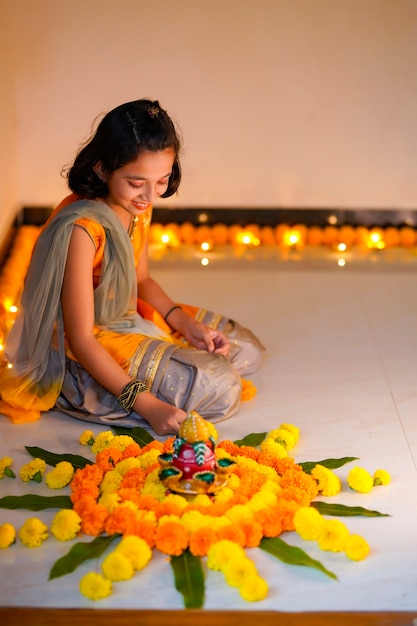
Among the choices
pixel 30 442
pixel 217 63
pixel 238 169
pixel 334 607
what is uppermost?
pixel 217 63

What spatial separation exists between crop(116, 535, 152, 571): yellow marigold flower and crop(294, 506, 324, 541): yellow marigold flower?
0.36 metres

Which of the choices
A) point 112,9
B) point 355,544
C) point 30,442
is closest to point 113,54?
point 112,9

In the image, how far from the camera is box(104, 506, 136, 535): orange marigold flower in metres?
2.23

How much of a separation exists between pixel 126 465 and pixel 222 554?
45 cm

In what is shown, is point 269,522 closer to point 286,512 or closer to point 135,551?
point 286,512

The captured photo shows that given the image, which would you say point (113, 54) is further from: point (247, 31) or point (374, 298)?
point (374, 298)

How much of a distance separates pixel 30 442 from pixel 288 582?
3.12 feet

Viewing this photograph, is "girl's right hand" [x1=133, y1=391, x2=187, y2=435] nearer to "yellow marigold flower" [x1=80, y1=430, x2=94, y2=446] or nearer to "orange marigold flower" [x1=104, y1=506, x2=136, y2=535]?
"yellow marigold flower" [x1=80, y1=430, x2=94, y2=446]

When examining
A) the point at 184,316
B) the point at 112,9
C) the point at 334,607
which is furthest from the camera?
the point at 112,9

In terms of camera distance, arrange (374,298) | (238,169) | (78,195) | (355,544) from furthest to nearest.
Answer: (238,169)
(374,298)
(78,195)
(355,544)

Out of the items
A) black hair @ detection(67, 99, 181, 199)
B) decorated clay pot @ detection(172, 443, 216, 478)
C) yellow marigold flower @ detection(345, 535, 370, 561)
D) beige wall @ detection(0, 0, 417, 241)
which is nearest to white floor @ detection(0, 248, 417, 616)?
yellow marigold flower @ detection(345, 535, 370, 561)

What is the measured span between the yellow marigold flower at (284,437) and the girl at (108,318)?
0.22m

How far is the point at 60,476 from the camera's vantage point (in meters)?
2.47

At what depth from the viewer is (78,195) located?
290 cm
